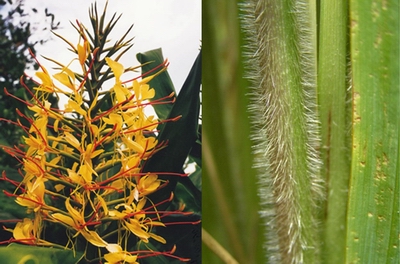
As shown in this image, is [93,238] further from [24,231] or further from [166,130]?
[166,130]

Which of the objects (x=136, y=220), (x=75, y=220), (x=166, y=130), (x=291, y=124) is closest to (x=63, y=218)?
(x=75, y=220)

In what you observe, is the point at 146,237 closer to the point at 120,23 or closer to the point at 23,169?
the point at 23,169

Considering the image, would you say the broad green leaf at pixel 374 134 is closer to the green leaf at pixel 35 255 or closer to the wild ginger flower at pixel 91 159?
the wild ginger flower at pixel 91 159

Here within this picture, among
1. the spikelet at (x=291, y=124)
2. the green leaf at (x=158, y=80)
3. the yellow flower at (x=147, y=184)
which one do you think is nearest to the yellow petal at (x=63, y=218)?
the yellow flower at (x=147, y=184)

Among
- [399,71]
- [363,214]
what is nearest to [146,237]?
[363,214]

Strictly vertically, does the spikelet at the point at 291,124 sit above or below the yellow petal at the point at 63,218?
above

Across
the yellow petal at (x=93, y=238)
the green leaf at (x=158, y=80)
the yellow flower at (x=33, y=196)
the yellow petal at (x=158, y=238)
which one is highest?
the green leaf at (x=158, y=80)

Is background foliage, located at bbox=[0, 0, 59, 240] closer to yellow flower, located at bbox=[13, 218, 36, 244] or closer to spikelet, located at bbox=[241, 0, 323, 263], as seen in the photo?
yellow flower, located at bbox=[13, 218, 36, 244]
